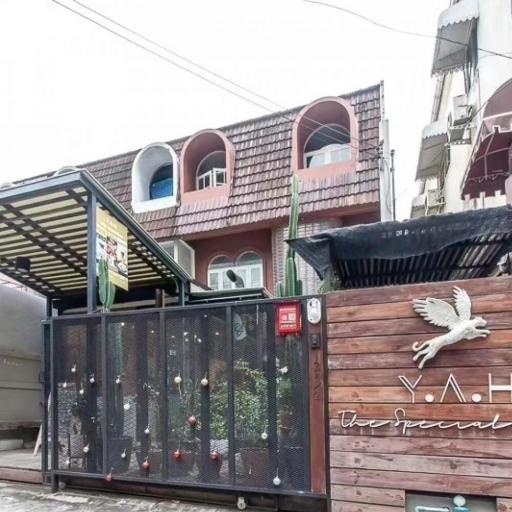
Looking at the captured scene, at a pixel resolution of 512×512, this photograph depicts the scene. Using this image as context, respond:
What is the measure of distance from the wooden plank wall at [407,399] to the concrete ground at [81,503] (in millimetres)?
1539

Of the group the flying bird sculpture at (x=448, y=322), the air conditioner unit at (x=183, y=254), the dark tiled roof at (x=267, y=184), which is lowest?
the flying bird sculpture at (x=448, y=322)

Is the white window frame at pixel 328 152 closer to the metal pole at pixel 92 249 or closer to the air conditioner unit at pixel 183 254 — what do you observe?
the air conditioner unit at pixel 183 254

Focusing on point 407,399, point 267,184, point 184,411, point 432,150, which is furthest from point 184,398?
point 432,150

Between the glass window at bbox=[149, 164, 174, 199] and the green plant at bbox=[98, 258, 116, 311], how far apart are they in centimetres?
601

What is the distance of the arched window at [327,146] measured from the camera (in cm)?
1059

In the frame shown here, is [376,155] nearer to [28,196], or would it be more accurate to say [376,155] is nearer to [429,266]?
[429,266]

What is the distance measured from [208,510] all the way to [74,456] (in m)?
1.85

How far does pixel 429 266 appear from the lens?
6059 mm

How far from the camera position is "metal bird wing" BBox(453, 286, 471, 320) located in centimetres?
416

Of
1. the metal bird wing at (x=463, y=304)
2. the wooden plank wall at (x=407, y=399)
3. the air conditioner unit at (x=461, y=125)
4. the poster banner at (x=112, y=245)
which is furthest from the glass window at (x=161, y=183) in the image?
the metal bird wing at (x=463, y=304)

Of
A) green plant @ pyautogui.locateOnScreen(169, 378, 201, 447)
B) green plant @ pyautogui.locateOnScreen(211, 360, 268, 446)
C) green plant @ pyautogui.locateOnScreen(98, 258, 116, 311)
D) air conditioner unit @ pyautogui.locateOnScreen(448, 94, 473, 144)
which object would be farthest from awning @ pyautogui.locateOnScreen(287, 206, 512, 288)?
air conditioner unit @ pyautogui.locateOnScreen(448, 94, 473, 144)

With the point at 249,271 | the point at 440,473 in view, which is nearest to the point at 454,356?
the point at 440,473

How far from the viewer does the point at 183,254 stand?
37.0ft

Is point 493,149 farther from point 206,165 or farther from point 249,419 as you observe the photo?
point 206,165
